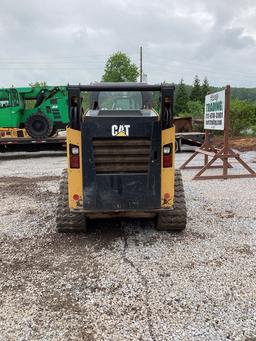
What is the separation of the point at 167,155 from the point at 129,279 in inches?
65.9

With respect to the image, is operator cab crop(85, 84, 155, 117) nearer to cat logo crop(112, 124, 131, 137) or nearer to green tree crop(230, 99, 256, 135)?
cat logo crop(112, 124, 131, 137)

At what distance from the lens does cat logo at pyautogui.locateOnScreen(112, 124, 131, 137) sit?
454 cm

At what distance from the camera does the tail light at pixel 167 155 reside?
4734 mm

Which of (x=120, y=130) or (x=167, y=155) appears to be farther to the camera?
(x=167, y=155)

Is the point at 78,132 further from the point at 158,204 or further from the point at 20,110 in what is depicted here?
the point at 20,110

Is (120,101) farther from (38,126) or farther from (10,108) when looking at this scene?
(10,108)

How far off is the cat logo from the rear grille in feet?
0.23

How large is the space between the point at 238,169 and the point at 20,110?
9273mm

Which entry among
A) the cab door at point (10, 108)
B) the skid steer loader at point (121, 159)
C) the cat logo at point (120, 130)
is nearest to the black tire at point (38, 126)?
the cab door at point (10, 108)

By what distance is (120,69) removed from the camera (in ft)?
194

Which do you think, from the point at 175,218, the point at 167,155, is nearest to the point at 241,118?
the point at 175,218

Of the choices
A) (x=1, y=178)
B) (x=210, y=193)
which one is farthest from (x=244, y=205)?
(x=1, y=178)

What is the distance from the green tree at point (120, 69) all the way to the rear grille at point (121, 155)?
54.7 meters

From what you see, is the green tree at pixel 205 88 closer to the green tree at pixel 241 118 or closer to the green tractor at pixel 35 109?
the green tree at pixel 241 118
